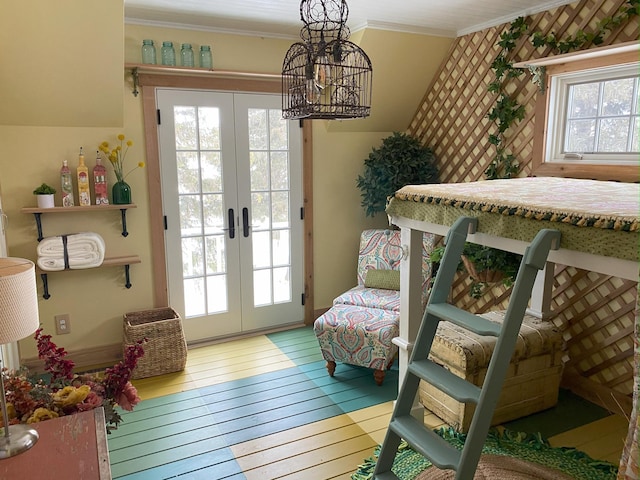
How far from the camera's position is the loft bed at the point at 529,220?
1.41 meters

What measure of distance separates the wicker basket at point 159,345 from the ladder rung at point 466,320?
1918mm

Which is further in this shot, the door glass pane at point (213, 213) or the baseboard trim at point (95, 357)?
the door glass pane at point (213, 213)

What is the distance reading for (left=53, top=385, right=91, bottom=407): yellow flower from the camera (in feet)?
5.29

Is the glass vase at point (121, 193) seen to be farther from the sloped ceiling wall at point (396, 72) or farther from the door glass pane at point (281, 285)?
the sloped ceiling wall at point (396, 72)

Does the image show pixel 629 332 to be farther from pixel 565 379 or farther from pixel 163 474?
pixel 163 474

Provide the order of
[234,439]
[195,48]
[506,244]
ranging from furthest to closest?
[195,48] → [234,439] → [506,244]

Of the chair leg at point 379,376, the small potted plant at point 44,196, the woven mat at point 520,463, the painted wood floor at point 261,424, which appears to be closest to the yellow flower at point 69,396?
the painted wood floor at point 261,424

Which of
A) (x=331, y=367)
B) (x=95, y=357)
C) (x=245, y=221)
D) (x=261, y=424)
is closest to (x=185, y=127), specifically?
(x=245, y=221)

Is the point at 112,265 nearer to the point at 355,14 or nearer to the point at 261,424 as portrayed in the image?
the point at 261,424

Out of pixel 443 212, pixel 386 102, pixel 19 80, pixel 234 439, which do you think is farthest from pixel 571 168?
pixel 19 80

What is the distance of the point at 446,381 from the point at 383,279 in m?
1.94

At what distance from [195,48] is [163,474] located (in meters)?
2.59

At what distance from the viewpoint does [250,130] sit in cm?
360

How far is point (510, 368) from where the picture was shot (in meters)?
2.55
